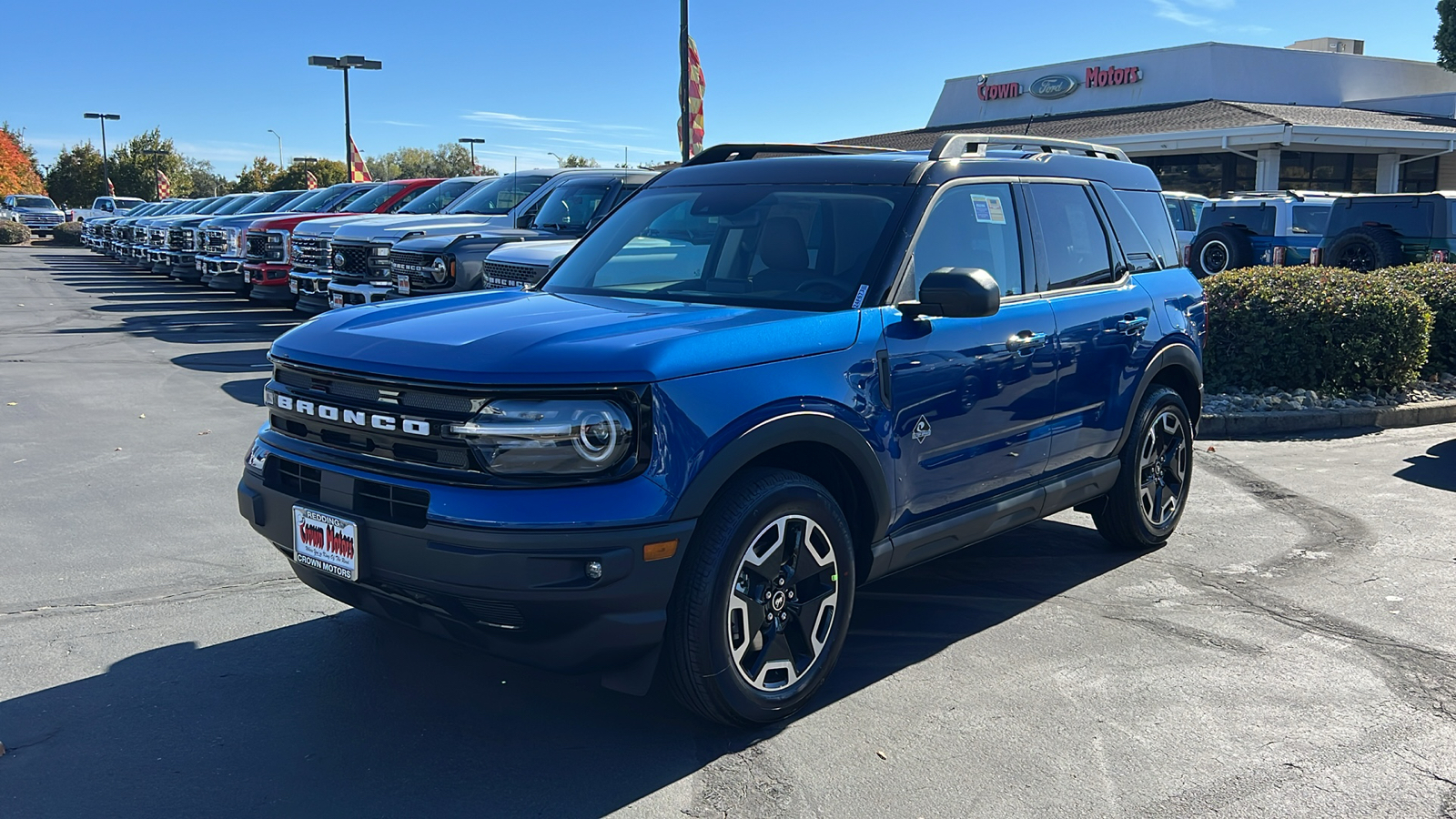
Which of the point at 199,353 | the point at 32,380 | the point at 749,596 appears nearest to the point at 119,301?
the point at 199,353

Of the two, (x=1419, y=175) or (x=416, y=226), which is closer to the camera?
(x=416, y=226)

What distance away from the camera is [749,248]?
4.71 m

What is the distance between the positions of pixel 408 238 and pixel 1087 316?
8705 mm

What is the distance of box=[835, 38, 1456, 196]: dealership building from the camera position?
91.7ft

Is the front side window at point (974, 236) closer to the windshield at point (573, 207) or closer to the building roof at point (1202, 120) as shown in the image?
the windshield at point (573, 207)

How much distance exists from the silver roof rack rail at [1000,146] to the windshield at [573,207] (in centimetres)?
679

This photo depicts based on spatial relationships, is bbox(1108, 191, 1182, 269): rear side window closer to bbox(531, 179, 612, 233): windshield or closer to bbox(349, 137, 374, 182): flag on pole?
bbox(531, 179, 612, 233): windshield

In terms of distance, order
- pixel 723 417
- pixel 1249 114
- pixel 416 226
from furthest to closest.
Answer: pixel 1249 114, pixel 416 226, pixel 723 417

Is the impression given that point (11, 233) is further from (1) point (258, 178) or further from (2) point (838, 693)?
(2) point (838, 693)

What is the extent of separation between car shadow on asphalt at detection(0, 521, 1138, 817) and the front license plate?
549 millimetres

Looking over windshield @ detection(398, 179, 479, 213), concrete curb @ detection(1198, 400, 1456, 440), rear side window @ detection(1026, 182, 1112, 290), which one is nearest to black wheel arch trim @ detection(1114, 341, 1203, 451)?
rear side window @ detection(1026, 182, 1112, 290)

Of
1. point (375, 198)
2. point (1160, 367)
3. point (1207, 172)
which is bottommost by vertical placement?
point (1160, 367)

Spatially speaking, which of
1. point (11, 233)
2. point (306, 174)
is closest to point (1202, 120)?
point (11, 233)

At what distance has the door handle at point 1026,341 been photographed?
4750 mm
